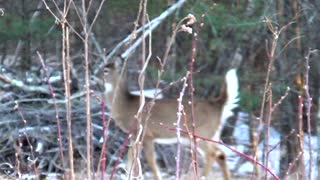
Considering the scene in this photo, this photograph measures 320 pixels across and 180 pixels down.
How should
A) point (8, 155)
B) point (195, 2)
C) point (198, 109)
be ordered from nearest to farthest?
point (198, 109) → point (195, 2) → point (8, 155)

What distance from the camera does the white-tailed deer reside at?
798 centimetres

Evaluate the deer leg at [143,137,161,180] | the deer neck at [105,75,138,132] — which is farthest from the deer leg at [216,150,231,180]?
the deer neck at [105,75,138,132]

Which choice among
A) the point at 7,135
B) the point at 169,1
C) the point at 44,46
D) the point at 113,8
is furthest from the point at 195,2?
the point at 7,135

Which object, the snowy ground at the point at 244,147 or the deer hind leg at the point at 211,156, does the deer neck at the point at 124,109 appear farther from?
the snowy ground at the point at 244,147

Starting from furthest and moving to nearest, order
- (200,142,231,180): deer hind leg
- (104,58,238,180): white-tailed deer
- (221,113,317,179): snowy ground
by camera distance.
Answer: (221,113,317,179): snowy ground < (200,142,231,180): deer hind leg < (104,58,238,180): white-tailed deer

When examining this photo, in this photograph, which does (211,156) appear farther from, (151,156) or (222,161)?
(151,156)

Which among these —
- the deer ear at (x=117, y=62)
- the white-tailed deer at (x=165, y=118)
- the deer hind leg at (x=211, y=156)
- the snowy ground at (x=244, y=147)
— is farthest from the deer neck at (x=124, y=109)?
the snowy ground at (x=244, y=147)

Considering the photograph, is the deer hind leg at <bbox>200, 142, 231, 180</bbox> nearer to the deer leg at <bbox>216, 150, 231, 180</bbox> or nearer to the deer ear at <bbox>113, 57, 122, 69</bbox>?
the deer leg at <bbox>216, 150, 231, 180</bbox>

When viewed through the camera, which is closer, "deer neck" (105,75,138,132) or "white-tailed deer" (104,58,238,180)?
"white-tailed deer" (104,58,238,180)

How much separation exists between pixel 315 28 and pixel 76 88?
9.11 feet

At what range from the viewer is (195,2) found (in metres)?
8.60

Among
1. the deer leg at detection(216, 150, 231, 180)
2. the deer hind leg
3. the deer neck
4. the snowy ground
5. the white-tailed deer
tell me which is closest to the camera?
the white-tailed deer

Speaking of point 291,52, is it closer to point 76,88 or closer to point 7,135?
point 76,88

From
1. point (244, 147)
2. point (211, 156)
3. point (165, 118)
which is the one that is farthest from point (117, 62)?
point (244, 147)
